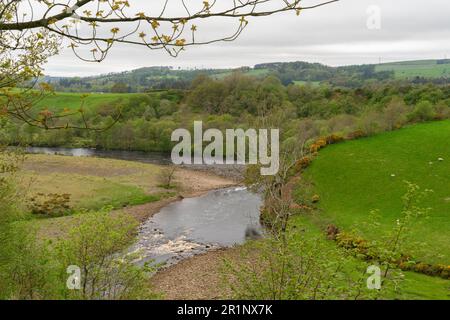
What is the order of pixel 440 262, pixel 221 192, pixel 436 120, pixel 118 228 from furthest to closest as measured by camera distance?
pixel 436 120
pixel 221 192
pixel 440 262
pixel 118 228

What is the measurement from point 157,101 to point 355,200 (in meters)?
68.2

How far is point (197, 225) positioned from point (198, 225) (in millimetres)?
78

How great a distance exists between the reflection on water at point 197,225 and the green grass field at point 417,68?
119 metres

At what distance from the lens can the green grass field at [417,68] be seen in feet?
488

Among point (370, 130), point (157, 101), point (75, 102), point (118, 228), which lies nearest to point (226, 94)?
point (157, 101)

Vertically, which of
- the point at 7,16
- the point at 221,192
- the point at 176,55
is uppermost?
the point at 7,16

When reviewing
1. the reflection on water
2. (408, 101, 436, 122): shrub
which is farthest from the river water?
(408, 101, 436, 122): shrub

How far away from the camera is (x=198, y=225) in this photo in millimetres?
32531

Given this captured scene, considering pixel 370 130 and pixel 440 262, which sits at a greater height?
pixel 370 130

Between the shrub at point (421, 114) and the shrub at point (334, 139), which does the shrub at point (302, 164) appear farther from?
the shrub at point (421, 114)

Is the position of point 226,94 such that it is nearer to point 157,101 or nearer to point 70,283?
point 157,101

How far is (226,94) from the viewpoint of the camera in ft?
301

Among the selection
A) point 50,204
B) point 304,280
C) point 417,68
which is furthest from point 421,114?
point 417,68


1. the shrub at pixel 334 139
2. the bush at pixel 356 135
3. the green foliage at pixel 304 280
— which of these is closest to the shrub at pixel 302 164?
the shrub at pixel 334 139
